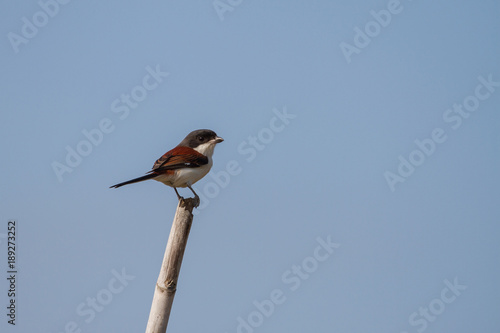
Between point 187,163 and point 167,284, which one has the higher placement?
point 187,163

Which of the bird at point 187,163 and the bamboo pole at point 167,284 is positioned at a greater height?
the bird at point 187,163

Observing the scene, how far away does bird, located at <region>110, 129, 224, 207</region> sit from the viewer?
7770 mm

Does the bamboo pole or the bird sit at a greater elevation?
the bird

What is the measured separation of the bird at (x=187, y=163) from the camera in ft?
25.5

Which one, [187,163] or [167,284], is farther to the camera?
[187,163]

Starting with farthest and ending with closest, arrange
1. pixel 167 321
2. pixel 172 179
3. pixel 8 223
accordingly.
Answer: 1. pixel 8 223
2. pixel 172 179
3. pixel 167 321

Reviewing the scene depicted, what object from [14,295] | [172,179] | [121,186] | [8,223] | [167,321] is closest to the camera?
[167,321]

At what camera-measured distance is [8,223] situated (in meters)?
9.16

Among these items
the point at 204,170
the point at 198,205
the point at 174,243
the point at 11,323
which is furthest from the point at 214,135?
the point at 11,323

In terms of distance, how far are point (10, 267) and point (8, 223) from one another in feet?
2.84

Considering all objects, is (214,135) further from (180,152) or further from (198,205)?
(198,205)

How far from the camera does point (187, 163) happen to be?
803cm

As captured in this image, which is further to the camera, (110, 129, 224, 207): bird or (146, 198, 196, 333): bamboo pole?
(110, 129, 224, 207): bird

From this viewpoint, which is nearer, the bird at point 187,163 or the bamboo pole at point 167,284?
the bamboo pole at point 167,284
